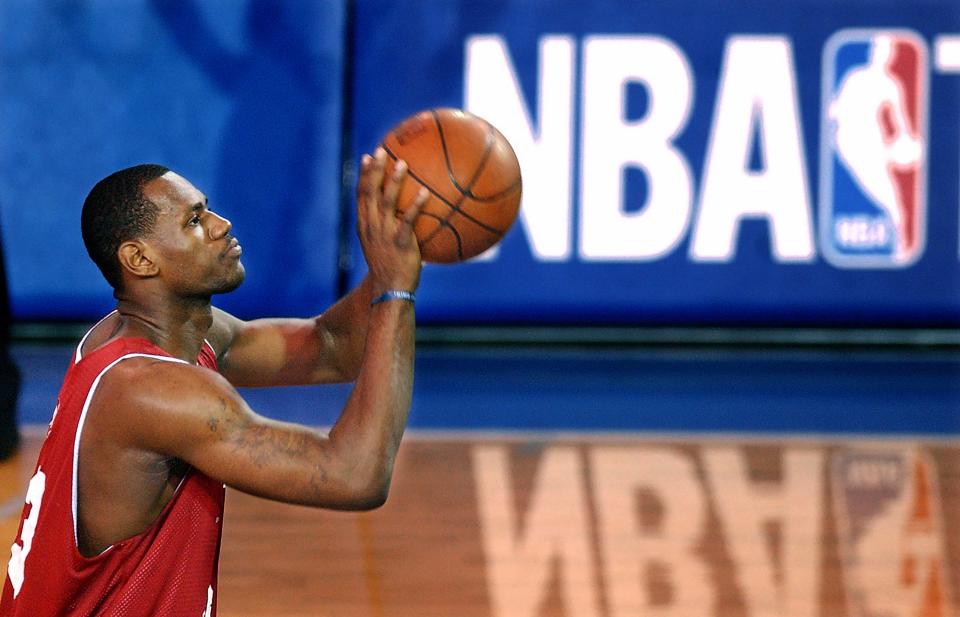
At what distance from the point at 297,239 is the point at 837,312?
311 cm

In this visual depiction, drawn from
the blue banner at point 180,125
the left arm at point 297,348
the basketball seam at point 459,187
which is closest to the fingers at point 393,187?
the basketball seam at point 459,187

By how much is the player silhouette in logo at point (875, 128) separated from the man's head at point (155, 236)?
249 inches

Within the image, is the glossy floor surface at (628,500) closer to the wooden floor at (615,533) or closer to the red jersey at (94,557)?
the wooden floor at (615,533)

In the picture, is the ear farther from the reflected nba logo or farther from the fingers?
the reflected nba logo

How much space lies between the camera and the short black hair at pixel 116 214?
274 centimetres

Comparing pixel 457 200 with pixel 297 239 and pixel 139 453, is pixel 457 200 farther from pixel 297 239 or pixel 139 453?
pixel 297 239

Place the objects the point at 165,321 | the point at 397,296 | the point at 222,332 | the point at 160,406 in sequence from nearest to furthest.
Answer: the point at 160,406
the point at 397,296
the point at 165,321
the point at 222,332

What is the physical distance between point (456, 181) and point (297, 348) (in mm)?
659

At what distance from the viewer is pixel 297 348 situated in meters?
3.34

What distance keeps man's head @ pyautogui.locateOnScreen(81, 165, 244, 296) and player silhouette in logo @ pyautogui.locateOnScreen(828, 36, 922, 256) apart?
632 cm

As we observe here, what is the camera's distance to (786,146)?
854 centimetres

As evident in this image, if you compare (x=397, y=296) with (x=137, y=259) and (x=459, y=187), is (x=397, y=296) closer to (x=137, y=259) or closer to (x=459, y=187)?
(x=459, y=187)

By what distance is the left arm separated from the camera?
3.29m

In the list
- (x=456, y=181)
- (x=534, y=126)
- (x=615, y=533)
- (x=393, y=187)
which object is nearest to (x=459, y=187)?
(x=456, y=181)
